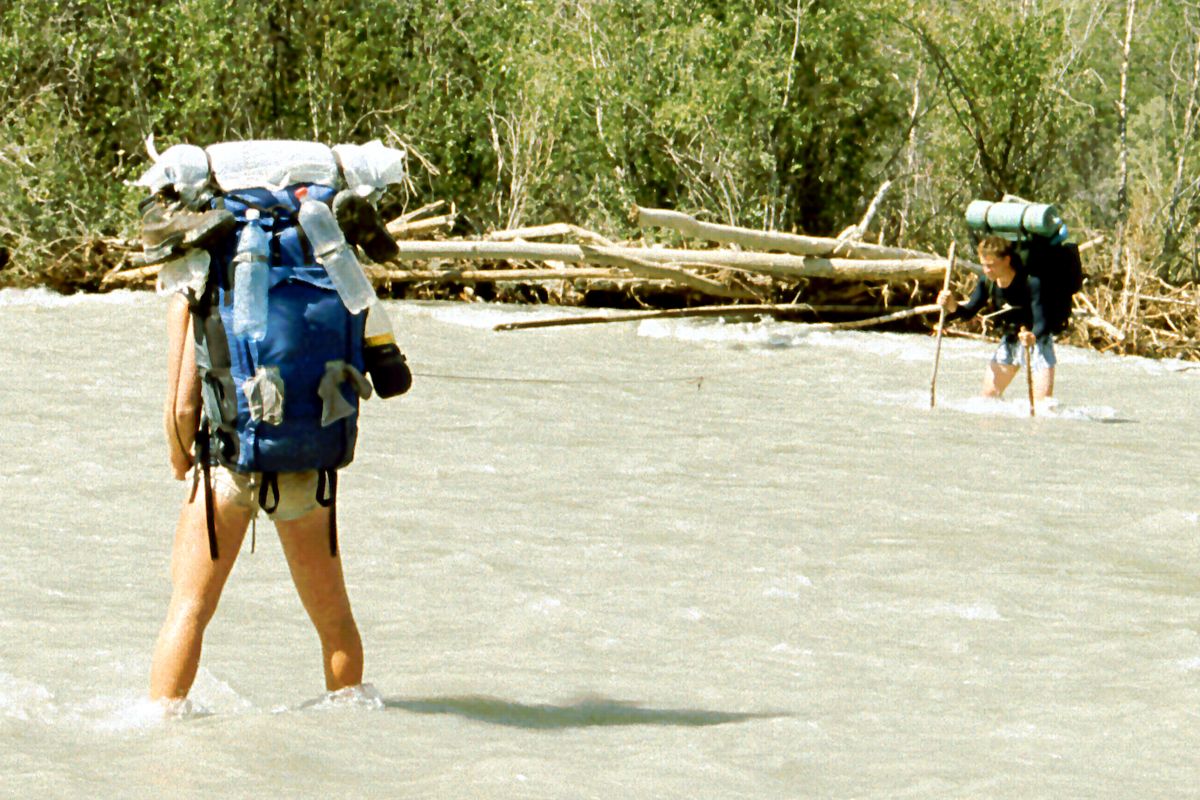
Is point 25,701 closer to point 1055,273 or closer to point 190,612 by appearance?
point 190,612

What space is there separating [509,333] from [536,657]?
13.1 m

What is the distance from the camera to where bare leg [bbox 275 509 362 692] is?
5.34m

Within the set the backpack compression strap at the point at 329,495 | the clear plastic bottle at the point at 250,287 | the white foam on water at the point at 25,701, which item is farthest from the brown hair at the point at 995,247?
the clear plastic bottle at the point at 250,287

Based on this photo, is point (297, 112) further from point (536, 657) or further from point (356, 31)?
point (536, 657)

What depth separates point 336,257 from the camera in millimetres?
5113

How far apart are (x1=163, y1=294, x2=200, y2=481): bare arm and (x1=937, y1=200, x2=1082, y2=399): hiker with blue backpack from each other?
892 centimetres

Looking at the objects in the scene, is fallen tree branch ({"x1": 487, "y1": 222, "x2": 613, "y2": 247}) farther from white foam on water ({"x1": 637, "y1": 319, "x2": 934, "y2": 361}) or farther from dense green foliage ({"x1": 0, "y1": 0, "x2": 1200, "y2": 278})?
dense green foliage ({"x1": 0, "y1": 0, "x2": 1200, "y2": 278})

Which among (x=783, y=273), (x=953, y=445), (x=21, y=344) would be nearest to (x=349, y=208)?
(x=953, y=445)

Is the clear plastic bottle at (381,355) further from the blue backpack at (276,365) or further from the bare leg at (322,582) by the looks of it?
the bare leg at (322,582)

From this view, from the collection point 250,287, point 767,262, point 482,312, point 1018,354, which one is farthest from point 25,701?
point 482,312

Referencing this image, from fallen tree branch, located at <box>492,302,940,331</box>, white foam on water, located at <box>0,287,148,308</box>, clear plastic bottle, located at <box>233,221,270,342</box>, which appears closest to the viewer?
clear plastic bottle, located at <box>233,221,270,342</box>

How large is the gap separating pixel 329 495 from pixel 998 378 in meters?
9.70

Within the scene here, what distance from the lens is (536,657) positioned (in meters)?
6.89

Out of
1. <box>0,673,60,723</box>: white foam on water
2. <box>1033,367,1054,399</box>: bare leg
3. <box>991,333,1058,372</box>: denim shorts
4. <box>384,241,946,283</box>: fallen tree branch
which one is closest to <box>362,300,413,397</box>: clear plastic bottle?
<box>0,673,60,723</box>: white foam on water
